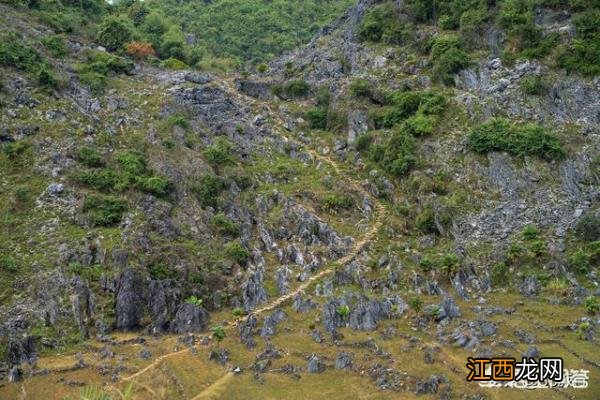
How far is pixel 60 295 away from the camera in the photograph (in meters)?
50.7

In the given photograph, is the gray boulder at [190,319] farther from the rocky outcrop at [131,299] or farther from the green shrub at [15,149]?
the green shrub at [15,149]

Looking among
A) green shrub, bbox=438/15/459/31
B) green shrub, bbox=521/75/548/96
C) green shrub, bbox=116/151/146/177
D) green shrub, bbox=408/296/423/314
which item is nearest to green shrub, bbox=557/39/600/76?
green shrub, bbox=521/75/548/96

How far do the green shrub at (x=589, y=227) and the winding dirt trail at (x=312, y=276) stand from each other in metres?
17.9

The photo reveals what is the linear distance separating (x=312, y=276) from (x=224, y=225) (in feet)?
32.8

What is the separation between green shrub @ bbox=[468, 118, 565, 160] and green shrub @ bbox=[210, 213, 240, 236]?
25030 mm

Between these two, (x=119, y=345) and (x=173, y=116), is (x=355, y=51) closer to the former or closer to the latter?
(x=173, y=116)


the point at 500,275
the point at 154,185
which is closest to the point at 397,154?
the point at 500,275

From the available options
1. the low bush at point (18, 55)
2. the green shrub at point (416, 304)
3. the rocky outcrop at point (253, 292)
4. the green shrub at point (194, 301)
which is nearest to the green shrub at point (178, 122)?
the low bush at point (18, 55)

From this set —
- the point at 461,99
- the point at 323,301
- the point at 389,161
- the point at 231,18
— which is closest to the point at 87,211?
the point at 323,301

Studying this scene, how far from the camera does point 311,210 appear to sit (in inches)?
2525

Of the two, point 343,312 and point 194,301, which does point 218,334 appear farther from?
point 343,312

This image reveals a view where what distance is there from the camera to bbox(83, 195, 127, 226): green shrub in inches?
2261

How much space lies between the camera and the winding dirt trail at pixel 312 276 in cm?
4344

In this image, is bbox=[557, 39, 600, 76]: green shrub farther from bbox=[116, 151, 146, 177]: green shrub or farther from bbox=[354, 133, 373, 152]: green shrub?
bbox=[116, 151, 146, 177]: green shrub
